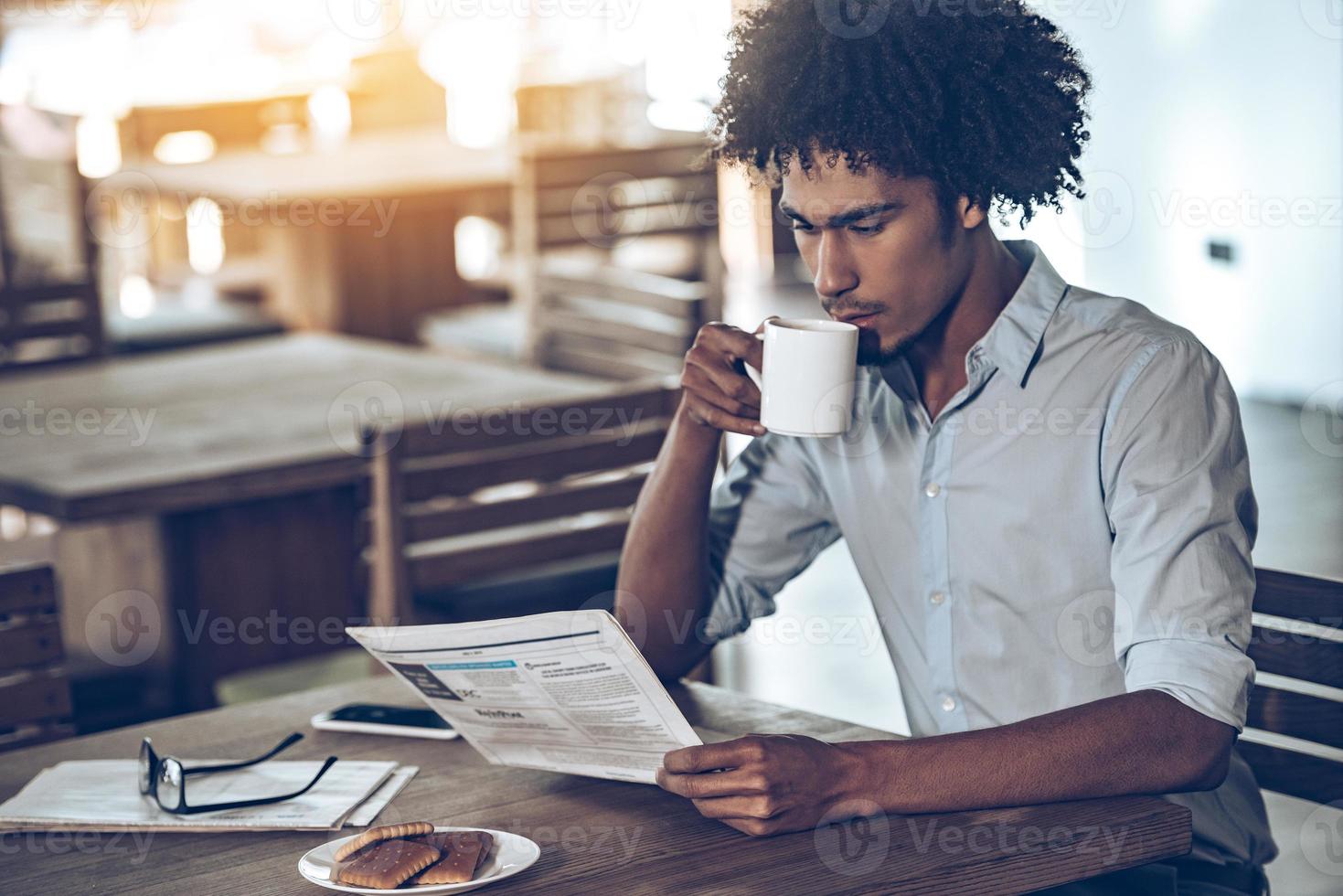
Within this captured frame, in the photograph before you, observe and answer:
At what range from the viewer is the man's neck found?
4.80 feet

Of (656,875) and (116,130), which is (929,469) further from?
(116,130)

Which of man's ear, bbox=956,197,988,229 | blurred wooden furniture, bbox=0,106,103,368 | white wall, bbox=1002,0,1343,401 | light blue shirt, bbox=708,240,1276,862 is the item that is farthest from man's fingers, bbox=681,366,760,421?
white wall, bbox=1002,0,1343,401

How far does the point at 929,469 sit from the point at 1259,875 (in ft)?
1.50

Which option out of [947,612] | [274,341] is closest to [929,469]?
[947,612]

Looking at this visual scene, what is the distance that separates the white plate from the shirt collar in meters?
0.61

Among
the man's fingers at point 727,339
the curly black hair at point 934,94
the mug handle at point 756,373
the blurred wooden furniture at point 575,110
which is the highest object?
the blurred wooden furniture at point 575,110

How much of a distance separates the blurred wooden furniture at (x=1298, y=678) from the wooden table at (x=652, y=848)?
36 centimetres

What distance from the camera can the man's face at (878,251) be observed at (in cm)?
139

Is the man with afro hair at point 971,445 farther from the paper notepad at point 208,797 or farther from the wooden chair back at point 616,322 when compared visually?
the wooden chair back at point 616,322

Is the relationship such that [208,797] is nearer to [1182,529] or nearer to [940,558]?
[940,558]

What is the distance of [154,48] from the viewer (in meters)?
7.22

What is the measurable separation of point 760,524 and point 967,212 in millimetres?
392

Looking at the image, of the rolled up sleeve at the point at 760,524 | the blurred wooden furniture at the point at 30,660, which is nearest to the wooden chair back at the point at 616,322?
the rolled up sleeve at the point at 760,524

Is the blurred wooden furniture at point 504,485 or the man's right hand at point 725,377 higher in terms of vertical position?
the man's right hand at point 725,377
